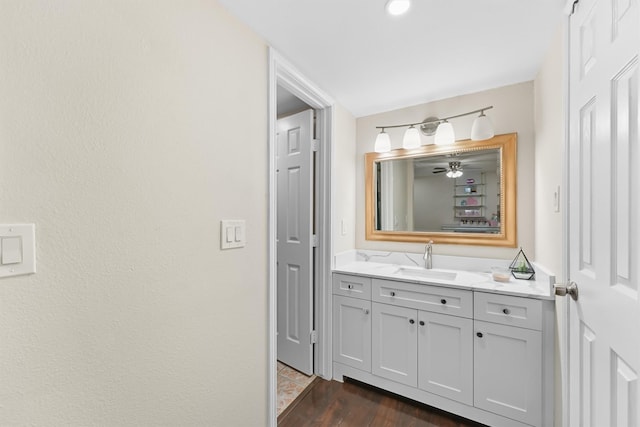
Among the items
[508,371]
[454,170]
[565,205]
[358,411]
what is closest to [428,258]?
[454,170]

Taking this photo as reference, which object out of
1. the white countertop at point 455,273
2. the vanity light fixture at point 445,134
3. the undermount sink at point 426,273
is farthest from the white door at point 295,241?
the vanity light fixture at point 445,134

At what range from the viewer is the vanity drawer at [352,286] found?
200 centimetres

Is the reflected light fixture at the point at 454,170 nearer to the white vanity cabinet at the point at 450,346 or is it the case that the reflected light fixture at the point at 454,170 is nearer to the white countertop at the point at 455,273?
the white countertop at the point at 455,273

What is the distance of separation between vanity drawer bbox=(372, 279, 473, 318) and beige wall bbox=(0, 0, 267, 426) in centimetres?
96

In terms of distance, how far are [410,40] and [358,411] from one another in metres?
2.23

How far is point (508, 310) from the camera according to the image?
1555mm

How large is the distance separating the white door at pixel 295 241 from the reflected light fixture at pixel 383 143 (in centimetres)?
59

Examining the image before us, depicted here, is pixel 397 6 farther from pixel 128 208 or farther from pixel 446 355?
pixel 446 355

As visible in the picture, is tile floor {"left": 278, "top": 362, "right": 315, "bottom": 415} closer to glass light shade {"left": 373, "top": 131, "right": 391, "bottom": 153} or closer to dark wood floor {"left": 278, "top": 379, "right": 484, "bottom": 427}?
dark wood floor {"left": 278, "top": 379, "right": 484, "bottom": 427}

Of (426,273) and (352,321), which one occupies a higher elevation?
(426,273)

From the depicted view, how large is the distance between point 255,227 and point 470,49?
4.99 ft

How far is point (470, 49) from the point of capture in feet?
5.01

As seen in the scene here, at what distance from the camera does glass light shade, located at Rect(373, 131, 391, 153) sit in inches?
91.5

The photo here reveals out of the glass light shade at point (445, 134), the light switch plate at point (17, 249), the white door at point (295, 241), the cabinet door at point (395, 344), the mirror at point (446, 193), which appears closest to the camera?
the light switch plate at point (17, 249)
